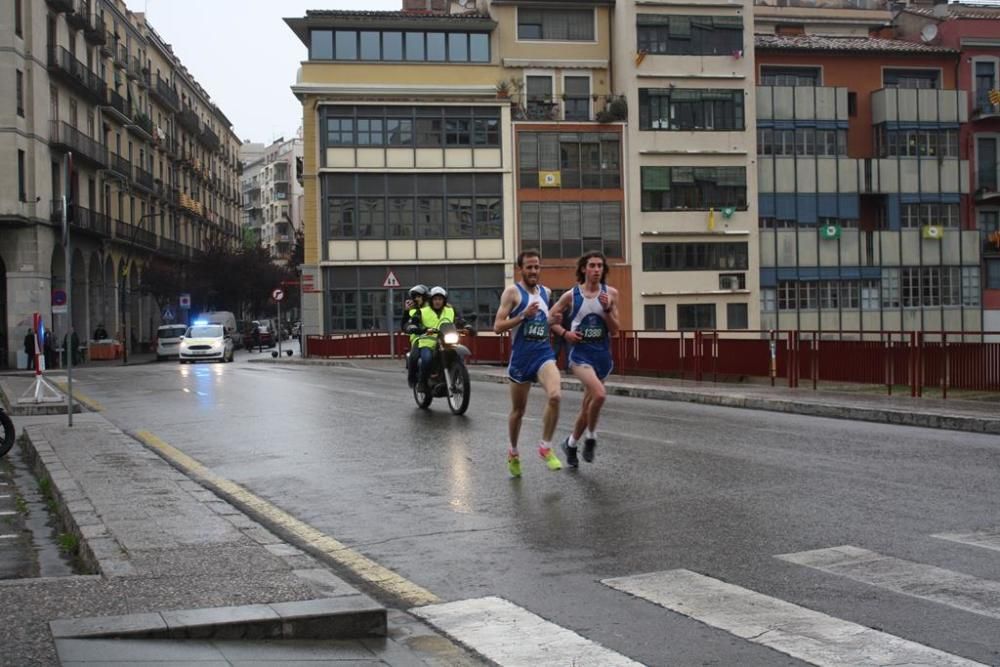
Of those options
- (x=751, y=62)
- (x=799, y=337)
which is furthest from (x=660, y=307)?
(x=799, y=337)

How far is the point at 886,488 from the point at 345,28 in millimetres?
44185

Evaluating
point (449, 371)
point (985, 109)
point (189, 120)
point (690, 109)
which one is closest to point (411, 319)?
point (449, 371)

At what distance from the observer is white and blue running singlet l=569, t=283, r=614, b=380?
9695 mm

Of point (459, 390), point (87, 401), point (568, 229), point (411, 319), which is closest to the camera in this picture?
point (459, 390)

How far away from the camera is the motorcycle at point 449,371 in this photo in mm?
15094

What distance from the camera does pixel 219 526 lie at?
7.05 metres

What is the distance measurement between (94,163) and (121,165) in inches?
226

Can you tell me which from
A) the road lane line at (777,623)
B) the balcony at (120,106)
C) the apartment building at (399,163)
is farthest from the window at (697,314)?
the road lane line at (777,623)

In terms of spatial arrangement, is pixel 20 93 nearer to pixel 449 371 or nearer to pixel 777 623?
pixel 449 371

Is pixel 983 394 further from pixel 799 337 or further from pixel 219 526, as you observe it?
pixel 219 526

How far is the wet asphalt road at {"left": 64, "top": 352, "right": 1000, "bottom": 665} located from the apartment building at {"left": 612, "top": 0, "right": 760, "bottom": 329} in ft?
117

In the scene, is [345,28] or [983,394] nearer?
[983,394]

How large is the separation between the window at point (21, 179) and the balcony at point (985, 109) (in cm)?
4155

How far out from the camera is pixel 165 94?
236ft
